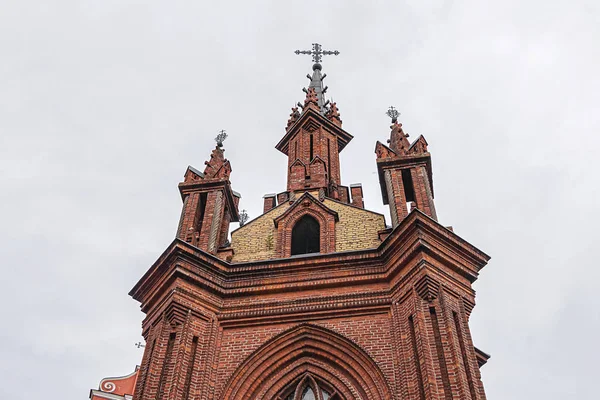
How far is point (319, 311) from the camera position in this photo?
13914 mm

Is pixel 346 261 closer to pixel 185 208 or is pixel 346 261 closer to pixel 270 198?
pixel 185 208

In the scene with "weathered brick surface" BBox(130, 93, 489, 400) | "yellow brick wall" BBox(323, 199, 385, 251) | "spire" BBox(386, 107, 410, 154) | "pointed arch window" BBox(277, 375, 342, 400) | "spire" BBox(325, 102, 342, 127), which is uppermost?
"spire" BBox(325, 102, 342, 127)

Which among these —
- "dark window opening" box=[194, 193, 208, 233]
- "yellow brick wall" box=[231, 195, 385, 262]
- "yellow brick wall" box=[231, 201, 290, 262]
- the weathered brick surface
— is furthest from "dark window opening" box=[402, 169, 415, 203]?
"dark window opening" box=[194, 193, 208, 233]

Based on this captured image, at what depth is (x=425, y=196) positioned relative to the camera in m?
15.8

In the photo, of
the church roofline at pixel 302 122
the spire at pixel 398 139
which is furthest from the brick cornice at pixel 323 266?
the church roofline at pixel 302 122

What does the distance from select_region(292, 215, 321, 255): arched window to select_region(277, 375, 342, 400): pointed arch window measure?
4.16m

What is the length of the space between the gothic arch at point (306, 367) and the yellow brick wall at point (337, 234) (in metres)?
2.75

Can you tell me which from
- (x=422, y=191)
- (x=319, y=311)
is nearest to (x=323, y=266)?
(x=319, y=311)

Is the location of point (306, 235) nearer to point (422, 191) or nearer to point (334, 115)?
point (422, 191)

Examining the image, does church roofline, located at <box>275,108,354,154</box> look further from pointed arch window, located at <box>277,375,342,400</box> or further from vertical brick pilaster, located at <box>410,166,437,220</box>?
pointed arch window, located at <box>277,375,342,400</box>

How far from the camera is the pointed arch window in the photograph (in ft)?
42.9

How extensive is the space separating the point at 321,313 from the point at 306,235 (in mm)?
3749

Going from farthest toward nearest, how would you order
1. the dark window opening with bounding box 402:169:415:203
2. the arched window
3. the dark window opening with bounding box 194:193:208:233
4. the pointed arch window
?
the arched window, the dark window opening with bounding box 402:169:415:203, the dark window opening with bounding box 194:193:208:233, the pointed arch window

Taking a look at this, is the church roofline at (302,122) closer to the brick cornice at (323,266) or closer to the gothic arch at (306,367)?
the brick cornice at (323,266)
